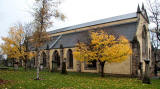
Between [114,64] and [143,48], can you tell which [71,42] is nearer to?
[114,64]

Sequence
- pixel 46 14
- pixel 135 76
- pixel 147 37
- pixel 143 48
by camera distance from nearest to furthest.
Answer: pixel 46 14 → pixel 135 76 → pixel 143 48 → pixel 147 37

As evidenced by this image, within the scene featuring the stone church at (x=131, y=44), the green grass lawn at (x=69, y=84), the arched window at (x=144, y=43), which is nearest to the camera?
the green grass lawn at (x=69, y=84)

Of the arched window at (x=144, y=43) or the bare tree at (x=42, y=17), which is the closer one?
the bare tree at (x=42, y=17)

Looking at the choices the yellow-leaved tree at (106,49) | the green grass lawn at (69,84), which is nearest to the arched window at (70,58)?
the yellow-leaved tree at (106,49)

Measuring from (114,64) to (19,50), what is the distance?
1861 centimetres

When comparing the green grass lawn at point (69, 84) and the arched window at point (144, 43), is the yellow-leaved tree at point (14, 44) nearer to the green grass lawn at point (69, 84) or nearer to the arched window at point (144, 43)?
the green grass lawn at point (69, 84)

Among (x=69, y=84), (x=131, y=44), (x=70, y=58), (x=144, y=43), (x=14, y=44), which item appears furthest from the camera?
(x=70, y=58)

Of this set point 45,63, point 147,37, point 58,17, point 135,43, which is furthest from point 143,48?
point 45,63

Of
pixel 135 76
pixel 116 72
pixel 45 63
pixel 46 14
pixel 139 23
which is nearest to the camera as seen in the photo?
pixel 46 14

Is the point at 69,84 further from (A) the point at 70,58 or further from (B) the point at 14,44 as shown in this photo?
(B) the point at 14,44

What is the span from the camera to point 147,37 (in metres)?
29.5

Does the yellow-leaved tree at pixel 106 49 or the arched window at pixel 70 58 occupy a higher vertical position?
the yellow-leaved tree at pixel 106 49

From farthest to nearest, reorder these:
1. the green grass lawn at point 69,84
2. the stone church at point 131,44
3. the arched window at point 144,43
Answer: the arched window at point 144,43, the stone church at point 131,44, the green grass lawn at point 69,84

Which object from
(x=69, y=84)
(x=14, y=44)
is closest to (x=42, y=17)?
(x=69, y=84)
